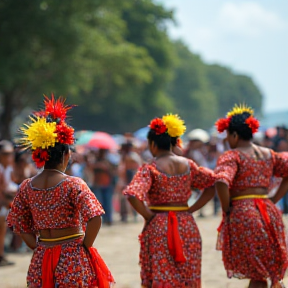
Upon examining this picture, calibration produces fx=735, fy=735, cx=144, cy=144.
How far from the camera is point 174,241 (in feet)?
21.6

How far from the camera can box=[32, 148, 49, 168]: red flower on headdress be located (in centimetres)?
547

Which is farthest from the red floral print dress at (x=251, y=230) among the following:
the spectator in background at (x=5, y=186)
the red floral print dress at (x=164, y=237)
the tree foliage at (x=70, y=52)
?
the tree foliage at (x=70, y=52)

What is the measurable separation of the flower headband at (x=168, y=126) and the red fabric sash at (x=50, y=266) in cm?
180

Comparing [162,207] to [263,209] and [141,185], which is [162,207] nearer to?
[141,185]

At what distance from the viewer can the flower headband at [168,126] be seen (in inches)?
267

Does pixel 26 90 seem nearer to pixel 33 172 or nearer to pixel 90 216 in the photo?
pixel 33 172

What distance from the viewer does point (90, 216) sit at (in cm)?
530

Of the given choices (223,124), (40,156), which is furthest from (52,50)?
(40,156)

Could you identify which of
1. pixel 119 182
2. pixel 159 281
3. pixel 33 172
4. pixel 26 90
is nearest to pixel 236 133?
pixel 159 281

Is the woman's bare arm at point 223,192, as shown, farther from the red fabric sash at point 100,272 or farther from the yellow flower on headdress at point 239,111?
the red fabric sash at point 100,272

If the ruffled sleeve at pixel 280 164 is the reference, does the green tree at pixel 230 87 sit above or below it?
above

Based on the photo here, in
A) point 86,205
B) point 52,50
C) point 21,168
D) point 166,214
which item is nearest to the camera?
point 86,205

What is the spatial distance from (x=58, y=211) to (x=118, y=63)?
29094 mm

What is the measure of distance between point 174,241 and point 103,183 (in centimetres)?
925
